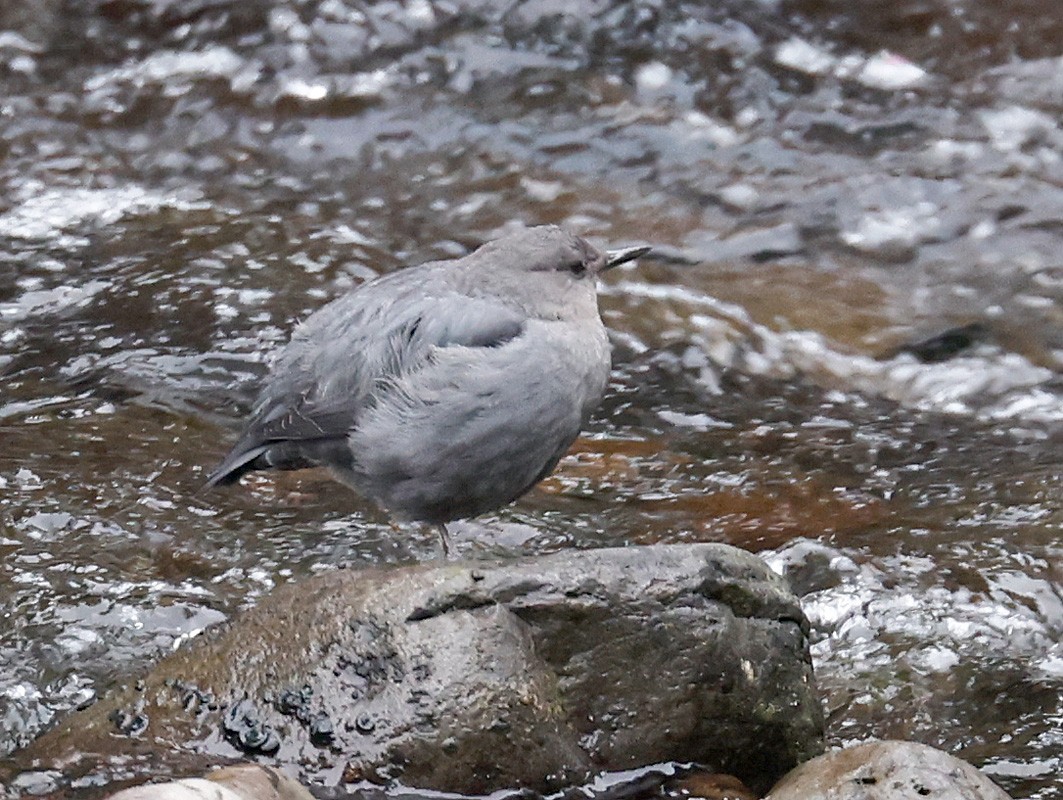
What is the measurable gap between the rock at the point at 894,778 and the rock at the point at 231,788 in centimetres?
104

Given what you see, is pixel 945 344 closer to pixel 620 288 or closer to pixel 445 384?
pixel 620 288

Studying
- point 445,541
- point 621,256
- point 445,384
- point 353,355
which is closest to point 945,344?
point 621,256

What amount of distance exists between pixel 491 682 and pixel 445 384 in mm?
1214

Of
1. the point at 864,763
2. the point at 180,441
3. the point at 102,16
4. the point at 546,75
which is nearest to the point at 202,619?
the point at 180,441

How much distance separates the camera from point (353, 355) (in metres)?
4.50

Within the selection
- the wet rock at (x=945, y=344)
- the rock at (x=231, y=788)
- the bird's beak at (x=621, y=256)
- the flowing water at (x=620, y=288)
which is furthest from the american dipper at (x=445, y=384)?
the wet rock at (x=945, y=344)

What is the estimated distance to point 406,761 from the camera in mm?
3324

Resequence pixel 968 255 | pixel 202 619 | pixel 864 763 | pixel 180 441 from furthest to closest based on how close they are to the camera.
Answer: pixel 968 255
pixel 180 441
pixel 202 619
pixel 864 763

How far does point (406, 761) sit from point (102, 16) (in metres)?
7.10

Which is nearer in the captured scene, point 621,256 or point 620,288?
point 621,256

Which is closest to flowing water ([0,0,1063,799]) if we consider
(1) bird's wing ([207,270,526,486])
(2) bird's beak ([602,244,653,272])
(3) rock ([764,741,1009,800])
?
(1) bird's wing ([207,270,526,486])

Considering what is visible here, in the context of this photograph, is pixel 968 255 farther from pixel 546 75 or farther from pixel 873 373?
pixel 546 75

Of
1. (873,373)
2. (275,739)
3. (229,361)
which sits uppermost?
(275,739)

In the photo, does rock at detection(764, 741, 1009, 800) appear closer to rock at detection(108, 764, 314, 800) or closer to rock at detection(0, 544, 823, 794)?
rock at detection(0, 544, 823, 794)
